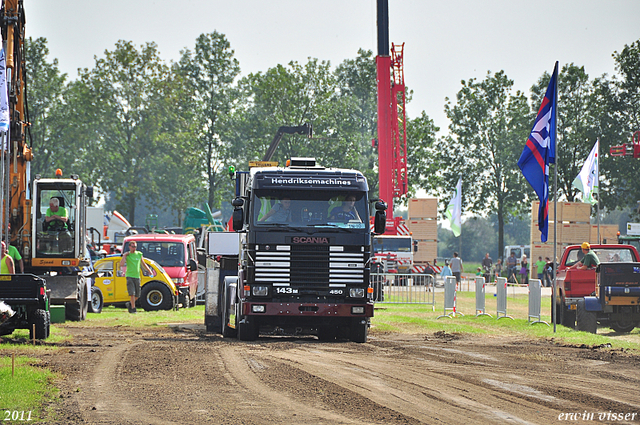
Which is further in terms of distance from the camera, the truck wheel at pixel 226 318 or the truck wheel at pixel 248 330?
the truck wheel at pixel 226 318

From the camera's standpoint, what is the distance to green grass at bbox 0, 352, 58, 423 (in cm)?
815

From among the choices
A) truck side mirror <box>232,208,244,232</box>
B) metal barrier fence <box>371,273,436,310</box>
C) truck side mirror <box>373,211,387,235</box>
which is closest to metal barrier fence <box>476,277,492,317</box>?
metal barrier fence <box>371,273,436,310</box>

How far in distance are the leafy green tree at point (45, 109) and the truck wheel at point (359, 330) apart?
44.1m

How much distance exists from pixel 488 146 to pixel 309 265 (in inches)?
1868

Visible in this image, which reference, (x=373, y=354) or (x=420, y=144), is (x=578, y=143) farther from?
(x=373, y=354)

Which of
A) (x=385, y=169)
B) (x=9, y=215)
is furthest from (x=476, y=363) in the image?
(x=385, y=169)

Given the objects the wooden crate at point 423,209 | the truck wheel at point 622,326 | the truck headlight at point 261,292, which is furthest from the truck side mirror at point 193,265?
the wooden crate at point 423,209

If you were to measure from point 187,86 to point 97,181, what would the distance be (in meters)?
9.31

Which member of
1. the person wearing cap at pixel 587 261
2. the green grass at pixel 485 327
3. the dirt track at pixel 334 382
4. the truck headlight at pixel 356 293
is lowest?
the green grass at pixel 485 327

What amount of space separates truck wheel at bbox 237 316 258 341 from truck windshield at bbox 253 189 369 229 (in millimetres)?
1979

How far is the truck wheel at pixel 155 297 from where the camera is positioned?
2441 cm

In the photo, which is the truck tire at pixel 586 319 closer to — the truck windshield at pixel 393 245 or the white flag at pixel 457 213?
the white flag at pixel 457 213

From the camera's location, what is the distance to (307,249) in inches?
556

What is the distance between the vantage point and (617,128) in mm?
55281
